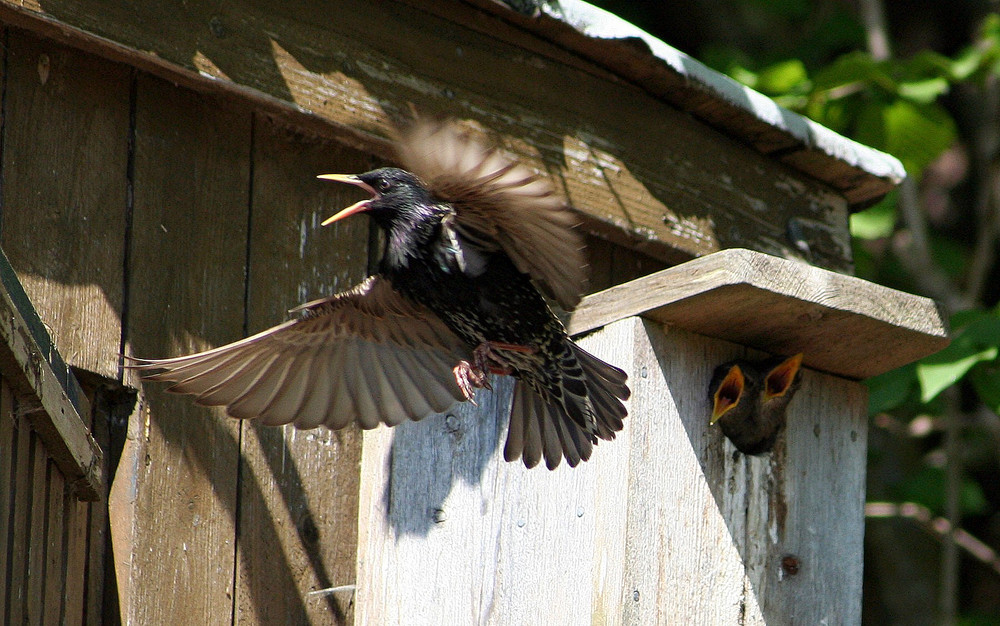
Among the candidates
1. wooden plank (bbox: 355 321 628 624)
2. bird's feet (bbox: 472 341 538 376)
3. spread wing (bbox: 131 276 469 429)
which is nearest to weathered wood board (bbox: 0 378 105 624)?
spread wing (bbox: 131 276 469 429)

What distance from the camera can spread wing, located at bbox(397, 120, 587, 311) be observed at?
2.18 m

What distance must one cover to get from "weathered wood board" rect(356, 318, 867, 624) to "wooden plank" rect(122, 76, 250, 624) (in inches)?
15.0

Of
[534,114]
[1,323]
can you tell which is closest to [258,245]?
[534,114]

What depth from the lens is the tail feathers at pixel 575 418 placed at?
8.09ft

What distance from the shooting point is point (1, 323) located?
4.86 ft

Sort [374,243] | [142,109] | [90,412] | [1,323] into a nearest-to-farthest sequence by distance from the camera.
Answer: [1,323] → [90,412] → [142,109] → [374,243]

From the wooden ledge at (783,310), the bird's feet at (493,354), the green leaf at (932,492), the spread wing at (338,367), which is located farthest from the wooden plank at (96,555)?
the green leaf at (932,492)

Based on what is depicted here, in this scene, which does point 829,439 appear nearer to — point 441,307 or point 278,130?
point 441,307

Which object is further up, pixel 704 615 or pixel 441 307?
pixel 441 307

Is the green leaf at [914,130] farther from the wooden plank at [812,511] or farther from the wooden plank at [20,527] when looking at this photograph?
the wooden plank at [20,527]

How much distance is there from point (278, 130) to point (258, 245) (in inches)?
10.6

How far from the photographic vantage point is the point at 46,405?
1677mm

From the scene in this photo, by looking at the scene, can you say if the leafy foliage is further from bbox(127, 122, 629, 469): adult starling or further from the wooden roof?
bbox(127, 122, 629, 469): adult starling

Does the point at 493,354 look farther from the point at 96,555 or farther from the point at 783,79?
the point at 783,79
